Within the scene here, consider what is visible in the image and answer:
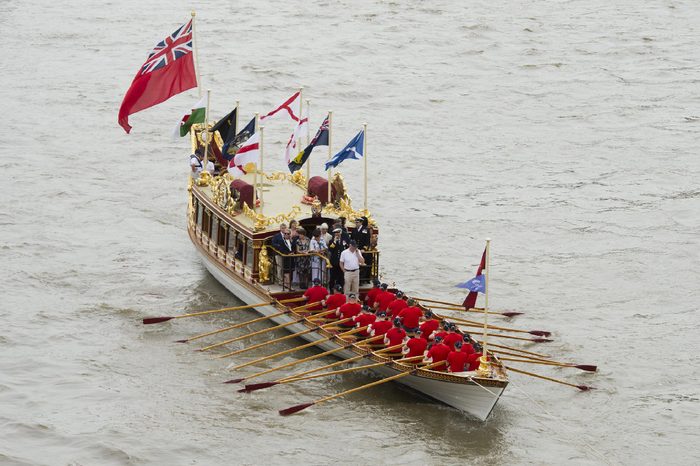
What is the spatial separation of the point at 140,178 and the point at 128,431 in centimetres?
1889

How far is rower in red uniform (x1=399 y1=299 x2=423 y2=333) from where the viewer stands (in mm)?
27516

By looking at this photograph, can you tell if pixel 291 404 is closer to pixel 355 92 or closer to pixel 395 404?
pixel 395 404

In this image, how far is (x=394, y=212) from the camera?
40875 mm

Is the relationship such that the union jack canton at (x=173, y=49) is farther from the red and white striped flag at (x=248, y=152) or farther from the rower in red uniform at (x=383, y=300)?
the rower in red uniform at (x=383, y=300)

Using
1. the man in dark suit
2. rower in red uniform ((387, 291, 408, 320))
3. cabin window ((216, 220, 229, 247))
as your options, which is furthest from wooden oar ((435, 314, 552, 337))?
cabin window ((216, 220, 229, 247))

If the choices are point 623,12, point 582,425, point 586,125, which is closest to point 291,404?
point 582,425

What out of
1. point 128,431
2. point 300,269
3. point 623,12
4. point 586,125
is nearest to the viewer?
point 128,431

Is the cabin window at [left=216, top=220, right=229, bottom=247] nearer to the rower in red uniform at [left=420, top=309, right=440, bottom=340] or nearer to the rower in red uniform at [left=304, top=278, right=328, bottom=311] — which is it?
the rower in red uniform at [left=304, top=278, right=328, bottom=311]

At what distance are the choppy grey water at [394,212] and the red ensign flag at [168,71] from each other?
527 centimetres

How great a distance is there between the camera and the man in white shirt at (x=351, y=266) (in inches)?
1142

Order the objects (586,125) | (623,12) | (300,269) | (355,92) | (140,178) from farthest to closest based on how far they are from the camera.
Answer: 1. (623,12)
2. (355,92)
3. (586,125)
4. (140,178)
5. (300,269)

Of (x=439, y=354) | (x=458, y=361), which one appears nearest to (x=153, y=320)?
(x=439, y=354)

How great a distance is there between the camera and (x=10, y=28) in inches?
2370

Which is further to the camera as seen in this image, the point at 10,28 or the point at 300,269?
the point at 10,28
